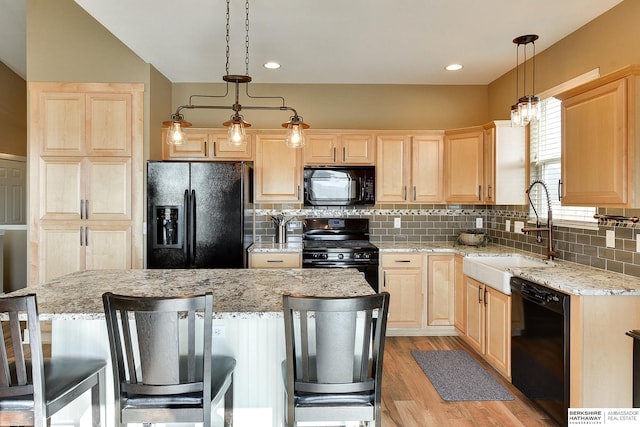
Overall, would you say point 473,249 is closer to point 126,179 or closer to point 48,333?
point 126,179

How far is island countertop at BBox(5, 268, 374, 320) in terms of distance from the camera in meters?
1.78

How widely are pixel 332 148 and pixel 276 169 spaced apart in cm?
65

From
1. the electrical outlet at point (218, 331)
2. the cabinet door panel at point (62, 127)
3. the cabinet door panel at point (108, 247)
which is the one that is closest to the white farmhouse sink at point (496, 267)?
the electrical outlet at point (218, 331)

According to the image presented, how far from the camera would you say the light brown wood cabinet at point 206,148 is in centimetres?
433

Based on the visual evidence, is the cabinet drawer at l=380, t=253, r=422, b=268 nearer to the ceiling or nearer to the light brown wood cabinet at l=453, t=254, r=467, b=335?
the light brown wood cabinet at l=453, t=254, r=467, b=335

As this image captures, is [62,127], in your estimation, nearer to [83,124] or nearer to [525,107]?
[83,124]

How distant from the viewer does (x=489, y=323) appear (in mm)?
3244

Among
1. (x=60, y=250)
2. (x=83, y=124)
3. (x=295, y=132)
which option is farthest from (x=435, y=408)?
(x=83, y=124)

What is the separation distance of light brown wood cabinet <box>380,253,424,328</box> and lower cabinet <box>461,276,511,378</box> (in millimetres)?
497

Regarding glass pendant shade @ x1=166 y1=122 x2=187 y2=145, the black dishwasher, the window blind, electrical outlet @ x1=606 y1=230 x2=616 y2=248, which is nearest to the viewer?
the black dishwasher

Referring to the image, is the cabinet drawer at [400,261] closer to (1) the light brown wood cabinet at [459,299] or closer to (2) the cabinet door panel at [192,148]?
(1) the light brown wood cabinet at [459,299]

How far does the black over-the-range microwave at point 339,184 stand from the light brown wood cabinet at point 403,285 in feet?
2.39

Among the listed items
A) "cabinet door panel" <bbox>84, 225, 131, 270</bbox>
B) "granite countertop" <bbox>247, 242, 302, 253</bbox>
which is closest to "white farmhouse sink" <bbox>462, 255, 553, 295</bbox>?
"granite countertop" <bbox>247, 242, 302, 253</bbox>

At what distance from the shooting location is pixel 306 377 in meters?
1.54
